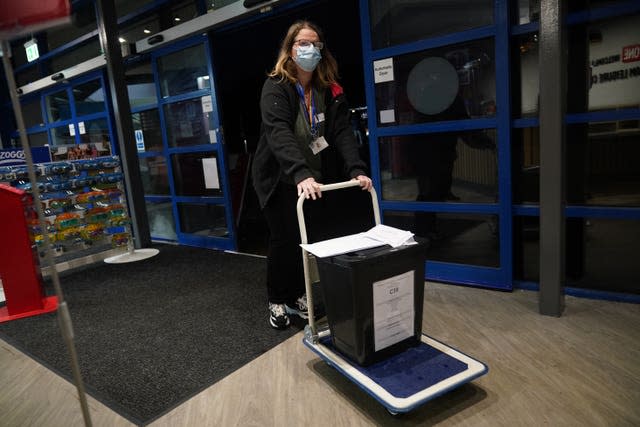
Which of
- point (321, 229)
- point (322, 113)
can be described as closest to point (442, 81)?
point (322, 113)

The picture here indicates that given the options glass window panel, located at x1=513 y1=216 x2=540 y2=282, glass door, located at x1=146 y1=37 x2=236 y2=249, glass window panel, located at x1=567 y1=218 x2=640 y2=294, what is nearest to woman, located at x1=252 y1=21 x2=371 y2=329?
glass window panel, located at x1=513 y1=216 x2=540 y2=282

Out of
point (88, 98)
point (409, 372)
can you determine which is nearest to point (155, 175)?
point (88, 98)

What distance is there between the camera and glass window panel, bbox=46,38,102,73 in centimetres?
597

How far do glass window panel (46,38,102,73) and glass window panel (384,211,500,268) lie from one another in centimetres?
512

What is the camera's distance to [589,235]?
9.87ft

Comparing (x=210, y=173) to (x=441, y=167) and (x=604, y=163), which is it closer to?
(x=441, y=167)

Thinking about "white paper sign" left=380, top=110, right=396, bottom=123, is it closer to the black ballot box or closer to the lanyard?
the lanyard

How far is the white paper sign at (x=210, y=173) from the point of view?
434 cm

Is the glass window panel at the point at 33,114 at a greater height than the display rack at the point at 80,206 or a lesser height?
greater

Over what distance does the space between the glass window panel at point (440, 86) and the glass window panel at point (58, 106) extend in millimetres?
5149

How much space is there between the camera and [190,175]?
15.4ft

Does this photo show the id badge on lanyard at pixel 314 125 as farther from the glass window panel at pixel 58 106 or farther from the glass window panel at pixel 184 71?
the glass window panel at pixel 58 106

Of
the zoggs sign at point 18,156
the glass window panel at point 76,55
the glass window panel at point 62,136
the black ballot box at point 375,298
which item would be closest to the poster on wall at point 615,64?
the black ballot box at point 375,298

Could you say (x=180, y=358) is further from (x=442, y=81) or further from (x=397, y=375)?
(x=442, y=81)
